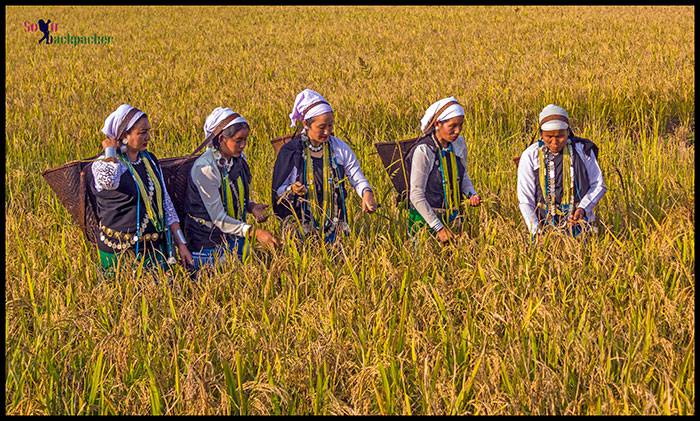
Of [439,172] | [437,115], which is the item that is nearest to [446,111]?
[437,115]

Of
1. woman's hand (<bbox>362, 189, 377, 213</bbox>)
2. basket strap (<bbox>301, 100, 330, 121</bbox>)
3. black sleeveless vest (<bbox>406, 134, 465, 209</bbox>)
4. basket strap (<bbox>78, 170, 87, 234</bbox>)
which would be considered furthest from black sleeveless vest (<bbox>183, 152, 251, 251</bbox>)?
black sleeveless vest (<bbox>406, 134, 465, 209</bbox>)

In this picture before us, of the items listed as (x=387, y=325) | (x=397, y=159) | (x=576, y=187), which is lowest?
(x=387, y=325)

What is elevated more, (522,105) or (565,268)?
(522,105)

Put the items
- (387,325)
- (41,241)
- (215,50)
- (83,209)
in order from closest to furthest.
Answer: (387,325), (83,209), (41,241), (215,50)

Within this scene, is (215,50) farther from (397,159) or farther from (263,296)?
(263,296)

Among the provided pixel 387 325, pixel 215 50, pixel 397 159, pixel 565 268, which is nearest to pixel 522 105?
pixel 397 159

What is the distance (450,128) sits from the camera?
12.2 ft

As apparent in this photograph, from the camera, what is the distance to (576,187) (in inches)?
146

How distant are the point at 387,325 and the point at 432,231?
102 cm

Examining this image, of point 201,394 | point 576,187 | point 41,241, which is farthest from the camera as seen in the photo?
point 41,241

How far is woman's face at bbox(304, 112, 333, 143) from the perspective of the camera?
360cm

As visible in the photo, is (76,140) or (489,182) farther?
(76,140)

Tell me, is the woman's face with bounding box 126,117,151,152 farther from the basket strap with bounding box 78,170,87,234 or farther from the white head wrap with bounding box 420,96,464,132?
the white head wrap with bounding box 420,96,464,132

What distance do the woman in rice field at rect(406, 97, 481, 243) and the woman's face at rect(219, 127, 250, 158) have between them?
0.93 metres
